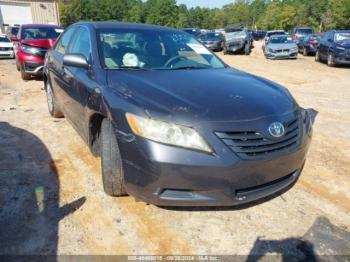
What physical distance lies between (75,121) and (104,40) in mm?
980

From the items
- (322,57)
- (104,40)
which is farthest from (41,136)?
(322,57)

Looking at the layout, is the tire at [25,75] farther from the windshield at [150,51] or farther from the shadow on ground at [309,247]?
the shadow on ground at [309,247]

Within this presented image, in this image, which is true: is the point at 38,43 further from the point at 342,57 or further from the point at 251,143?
the point at 342,57

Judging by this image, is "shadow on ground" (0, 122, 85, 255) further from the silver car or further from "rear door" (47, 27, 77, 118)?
the silver car

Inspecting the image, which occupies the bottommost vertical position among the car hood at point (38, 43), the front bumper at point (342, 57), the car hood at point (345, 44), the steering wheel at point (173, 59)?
the front bumper at point (342, 57)

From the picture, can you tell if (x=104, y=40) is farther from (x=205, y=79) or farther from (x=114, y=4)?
(x=114, y=4)

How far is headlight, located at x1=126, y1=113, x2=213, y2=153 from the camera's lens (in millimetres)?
2361

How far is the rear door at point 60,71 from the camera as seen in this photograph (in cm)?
415

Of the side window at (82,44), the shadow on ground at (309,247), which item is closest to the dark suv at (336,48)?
the side window at (82,44)

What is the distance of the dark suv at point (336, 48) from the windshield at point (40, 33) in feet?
35.5

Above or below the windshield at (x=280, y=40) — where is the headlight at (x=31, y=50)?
above

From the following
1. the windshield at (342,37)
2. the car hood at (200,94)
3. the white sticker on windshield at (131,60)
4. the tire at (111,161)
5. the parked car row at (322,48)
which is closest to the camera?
the car hood at (200,94)

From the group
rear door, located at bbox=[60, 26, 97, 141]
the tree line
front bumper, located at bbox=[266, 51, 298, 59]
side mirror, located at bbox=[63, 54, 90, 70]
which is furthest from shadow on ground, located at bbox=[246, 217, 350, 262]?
the tree line

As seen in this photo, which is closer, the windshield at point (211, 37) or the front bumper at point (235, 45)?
the front bumper at point (235, 45)
